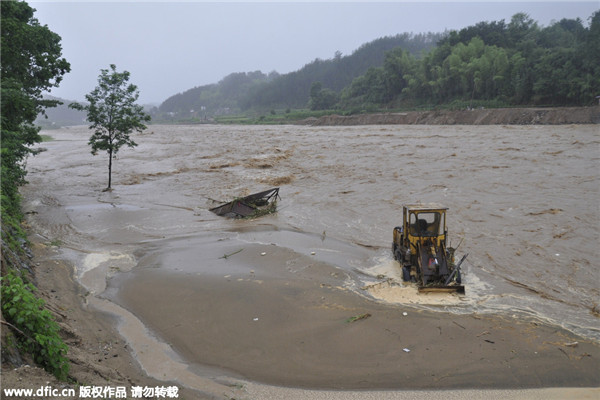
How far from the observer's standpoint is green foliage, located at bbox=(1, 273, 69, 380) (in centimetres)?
523

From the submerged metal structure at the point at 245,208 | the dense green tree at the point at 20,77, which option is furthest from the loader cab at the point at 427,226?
the dense green tree at the point at 20,77

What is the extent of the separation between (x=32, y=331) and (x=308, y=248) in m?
9.73

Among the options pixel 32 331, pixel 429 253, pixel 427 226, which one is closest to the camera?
pixel 32 331

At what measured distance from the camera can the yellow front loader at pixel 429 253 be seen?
1012cm

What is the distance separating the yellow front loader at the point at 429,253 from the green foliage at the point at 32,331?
7.46 metres

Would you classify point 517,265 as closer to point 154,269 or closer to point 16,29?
point 154,269

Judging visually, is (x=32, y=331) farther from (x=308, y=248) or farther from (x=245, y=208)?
(x=245, y=208)

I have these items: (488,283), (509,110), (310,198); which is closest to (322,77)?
(509,110)

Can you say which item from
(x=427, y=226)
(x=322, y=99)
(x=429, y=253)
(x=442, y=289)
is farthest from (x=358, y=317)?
(x=322, y=99)

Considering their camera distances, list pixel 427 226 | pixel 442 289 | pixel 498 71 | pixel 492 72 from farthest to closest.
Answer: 1. pixel 492 72
2. pixel 498 71
3. pixel 427 226
4. pixel 442 289

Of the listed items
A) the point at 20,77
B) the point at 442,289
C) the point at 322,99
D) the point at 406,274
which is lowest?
the point at 442,289

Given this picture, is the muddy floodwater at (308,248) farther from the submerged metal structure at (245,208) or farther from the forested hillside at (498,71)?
the forested hillside at (498,71)

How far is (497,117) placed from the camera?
57.3 m

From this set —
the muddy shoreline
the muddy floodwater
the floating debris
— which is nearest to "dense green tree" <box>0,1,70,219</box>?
the muddy floodwater
